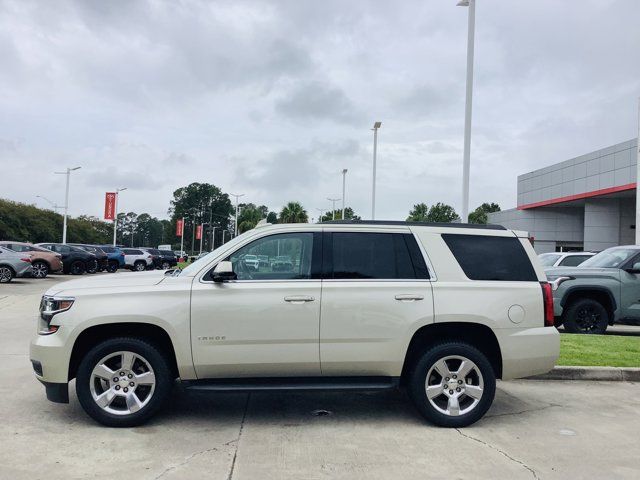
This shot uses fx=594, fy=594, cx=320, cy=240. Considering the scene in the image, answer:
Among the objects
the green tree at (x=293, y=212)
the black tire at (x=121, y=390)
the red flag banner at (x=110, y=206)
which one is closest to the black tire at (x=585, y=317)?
Answer: the black tire at (x=121, y=390)

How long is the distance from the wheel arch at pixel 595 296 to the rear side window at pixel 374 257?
249 inches

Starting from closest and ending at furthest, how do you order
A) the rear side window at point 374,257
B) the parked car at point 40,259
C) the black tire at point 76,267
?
the rear side window at point 374,257, the parked car at point 40,259, the black tire at point 76,267

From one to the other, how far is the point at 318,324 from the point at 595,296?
7.58m

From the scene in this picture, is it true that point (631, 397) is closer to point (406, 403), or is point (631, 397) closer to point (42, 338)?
point (406, 403)

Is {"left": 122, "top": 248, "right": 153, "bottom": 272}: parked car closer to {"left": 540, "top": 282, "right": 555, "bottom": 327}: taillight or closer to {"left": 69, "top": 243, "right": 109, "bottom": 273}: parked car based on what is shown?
{"left": 69, "top": 243, "right": 109, "bottom": 273}: parked car

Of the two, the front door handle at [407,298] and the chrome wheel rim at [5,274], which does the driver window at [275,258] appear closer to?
the front door handle at [407,298]

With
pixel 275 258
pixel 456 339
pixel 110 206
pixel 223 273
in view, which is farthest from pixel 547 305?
pixel 110 206

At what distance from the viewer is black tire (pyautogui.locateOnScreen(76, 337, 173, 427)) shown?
17.2 ft

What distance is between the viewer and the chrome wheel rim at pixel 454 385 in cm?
551

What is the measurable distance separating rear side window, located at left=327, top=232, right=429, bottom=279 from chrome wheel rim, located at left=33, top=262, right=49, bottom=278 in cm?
2332

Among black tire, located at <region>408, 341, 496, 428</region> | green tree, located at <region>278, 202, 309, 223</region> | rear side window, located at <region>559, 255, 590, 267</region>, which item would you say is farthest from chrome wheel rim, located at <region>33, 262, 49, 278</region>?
green tree, located at <region>278, 202, 309, 223</region>

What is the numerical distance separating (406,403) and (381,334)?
4.64ft

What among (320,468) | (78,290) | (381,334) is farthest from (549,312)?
(78,290)

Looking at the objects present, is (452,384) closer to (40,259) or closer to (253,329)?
(253,329)
